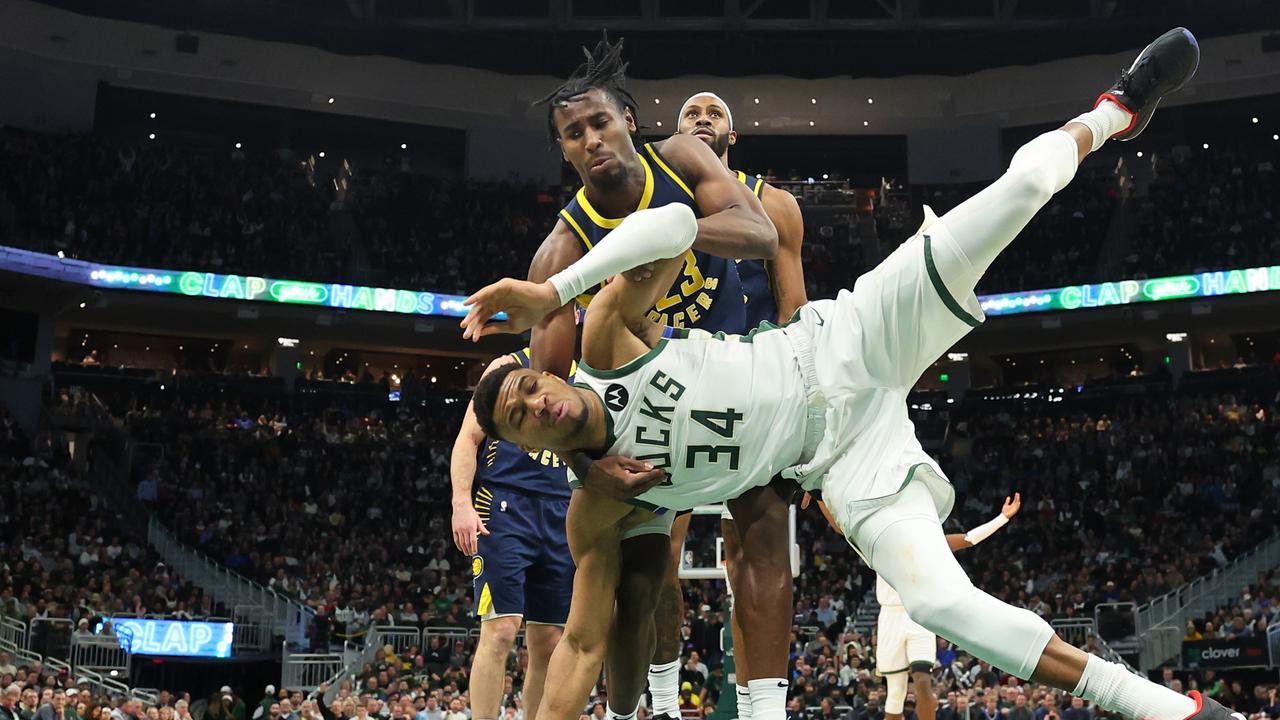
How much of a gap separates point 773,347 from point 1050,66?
30.8m

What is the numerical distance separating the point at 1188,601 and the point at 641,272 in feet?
64.2

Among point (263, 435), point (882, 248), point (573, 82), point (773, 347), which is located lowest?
point (773, 347)

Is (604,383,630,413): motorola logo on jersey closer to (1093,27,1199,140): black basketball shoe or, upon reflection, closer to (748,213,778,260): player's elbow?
(748,213,778,260): player's elbow

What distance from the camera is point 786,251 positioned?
5.55 metres

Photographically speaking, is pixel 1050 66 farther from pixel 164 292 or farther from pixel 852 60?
pixel 164 292

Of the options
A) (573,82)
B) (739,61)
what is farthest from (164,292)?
(573,82)

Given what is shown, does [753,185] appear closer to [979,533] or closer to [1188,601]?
[979,533]

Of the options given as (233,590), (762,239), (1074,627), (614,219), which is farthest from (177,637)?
(762,239)

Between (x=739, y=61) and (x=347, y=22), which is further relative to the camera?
(x=739, y=61)

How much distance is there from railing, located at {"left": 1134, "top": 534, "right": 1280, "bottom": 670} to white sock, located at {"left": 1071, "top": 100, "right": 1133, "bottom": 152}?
1668 centimetres

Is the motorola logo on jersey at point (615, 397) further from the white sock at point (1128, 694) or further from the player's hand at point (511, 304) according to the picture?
the white sock at point (1128, 694)

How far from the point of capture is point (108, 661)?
694 inches

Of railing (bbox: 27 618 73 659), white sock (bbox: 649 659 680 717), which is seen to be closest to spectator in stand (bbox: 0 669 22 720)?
railing (bbox: 27 618 73 659)

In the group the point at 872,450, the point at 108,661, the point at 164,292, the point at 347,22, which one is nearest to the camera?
the point at 872,450
